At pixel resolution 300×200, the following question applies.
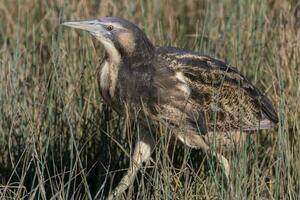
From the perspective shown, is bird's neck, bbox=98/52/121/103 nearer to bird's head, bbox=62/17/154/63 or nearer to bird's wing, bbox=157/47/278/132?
bird's head, bbox=62/17/154/63

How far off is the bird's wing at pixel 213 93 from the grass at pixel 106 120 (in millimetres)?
122

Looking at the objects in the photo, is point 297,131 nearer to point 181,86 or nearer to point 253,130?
point 253,130

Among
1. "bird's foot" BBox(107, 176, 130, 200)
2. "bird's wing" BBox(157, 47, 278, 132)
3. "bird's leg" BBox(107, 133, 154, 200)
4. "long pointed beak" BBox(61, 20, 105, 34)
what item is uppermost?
"long pointed beak" BBox(61, 20, 105, 34)

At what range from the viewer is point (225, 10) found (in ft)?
21.5

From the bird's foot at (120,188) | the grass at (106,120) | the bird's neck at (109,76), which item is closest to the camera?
the grass at (106,120)

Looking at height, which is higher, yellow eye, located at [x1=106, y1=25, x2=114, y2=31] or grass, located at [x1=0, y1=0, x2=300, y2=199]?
yellow eye, located at [x1=106, y1=25, x2=114, y2=31]

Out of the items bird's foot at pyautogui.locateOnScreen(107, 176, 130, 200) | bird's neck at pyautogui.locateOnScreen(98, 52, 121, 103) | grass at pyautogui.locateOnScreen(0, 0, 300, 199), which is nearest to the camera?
grass at pyautogui.locateOnScreen(0, 0, 300, 199)

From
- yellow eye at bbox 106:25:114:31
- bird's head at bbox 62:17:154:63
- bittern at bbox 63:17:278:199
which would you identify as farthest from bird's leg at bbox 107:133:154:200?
yellow eye at bbox 106:25:114:31

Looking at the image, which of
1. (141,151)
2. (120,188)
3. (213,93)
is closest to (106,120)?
(141,151)

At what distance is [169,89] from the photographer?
15.1 ft

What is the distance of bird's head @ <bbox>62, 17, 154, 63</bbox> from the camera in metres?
4.65

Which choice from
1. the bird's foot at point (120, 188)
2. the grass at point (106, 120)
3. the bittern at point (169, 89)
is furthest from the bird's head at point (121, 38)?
the bird's foot at point (120, 188)

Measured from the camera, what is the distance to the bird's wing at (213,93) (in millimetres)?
4660

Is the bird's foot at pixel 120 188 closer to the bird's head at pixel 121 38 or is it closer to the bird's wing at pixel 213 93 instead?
the bird's wing at pixel 213 93
